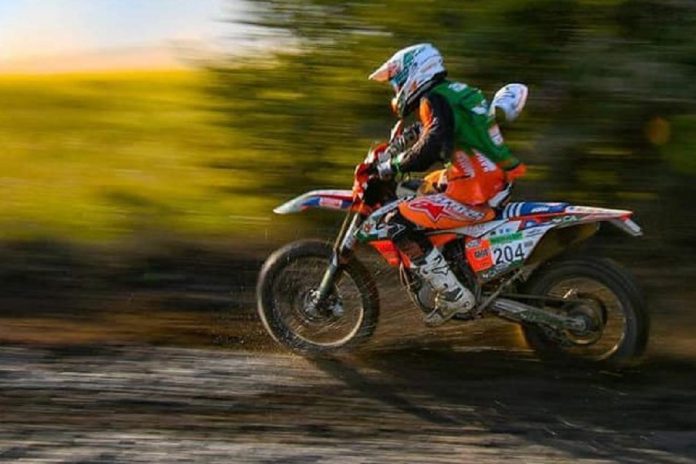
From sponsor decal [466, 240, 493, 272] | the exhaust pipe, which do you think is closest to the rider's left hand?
sponsor decal [466, 240, 493, 272]

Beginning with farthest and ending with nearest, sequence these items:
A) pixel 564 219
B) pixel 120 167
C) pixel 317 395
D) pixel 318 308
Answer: pixel 120 167 < pixel 318 308 < pixel 564 219 < pixel 317 395

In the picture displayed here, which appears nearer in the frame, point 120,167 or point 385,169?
point 385,169

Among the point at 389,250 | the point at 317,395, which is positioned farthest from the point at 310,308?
the point at 317,395

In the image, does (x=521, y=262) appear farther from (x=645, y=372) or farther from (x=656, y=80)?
(x=656, y=80)

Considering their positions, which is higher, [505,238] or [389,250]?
[505,238]

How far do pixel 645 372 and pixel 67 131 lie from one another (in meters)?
7.58

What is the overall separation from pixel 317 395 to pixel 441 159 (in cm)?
159

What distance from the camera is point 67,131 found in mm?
12039

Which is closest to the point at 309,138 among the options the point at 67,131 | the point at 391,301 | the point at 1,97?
the point at 391,301

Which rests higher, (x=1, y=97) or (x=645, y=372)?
(x=1, y=97)

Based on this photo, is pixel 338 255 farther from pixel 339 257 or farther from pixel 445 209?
pixel 445 209

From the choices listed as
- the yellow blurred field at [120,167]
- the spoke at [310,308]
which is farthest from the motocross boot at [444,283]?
the yellow blurred field at [120,167]

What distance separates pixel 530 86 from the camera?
7.80 m

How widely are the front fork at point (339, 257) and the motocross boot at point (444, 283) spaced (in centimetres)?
45
